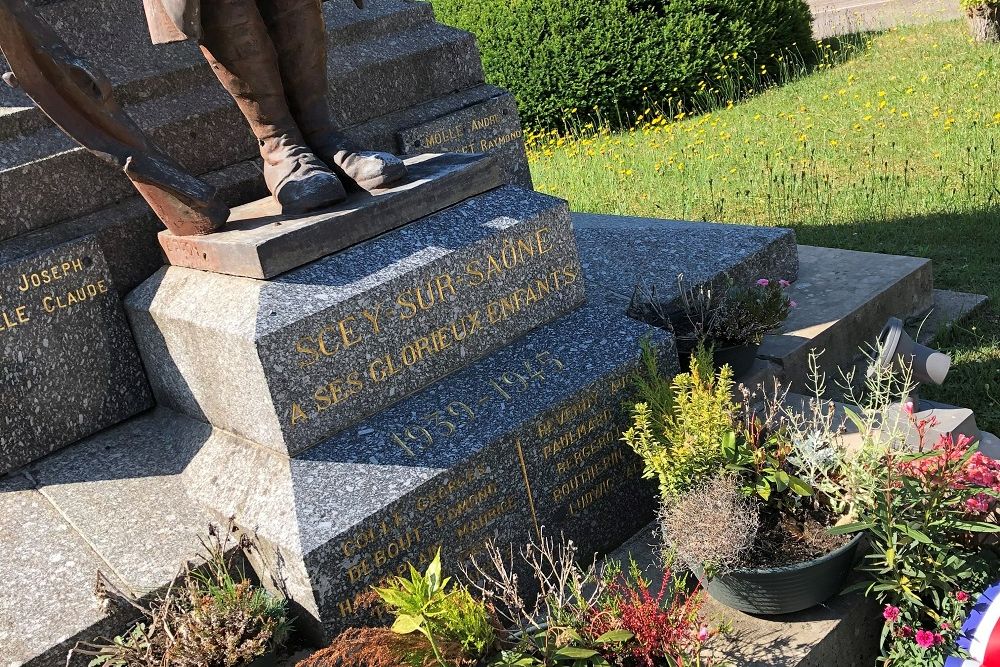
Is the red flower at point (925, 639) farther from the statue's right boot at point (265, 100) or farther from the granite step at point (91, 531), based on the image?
the statue's right boot at point (265, 100)

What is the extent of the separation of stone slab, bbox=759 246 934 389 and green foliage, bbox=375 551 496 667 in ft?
6.57

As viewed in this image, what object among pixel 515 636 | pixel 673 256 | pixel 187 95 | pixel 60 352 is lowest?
pixel 515 636

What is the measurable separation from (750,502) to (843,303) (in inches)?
74.1

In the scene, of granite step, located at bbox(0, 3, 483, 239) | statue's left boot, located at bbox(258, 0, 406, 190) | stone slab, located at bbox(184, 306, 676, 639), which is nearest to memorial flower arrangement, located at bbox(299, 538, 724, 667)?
stone slab, located at bbox(184, 306, 676, 639)

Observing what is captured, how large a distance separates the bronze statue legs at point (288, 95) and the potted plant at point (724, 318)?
1.17 meters

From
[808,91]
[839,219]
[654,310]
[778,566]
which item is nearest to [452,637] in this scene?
[778,566]

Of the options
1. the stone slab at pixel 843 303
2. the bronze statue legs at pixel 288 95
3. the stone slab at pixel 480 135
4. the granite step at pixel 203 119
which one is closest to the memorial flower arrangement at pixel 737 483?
the stone slab at pixel 843 303

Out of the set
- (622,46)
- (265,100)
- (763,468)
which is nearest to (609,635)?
(763,468)

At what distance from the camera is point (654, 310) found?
3.99 metres

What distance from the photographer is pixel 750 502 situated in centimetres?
299

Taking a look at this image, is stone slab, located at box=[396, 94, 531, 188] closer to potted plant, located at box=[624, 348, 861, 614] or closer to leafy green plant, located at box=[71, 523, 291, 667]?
potted plant, located at box=[624, 348, 861, 614]

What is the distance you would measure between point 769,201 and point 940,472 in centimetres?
385

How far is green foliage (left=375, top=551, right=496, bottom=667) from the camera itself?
99.7 inches

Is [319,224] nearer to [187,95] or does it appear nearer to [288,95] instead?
[288,95]
